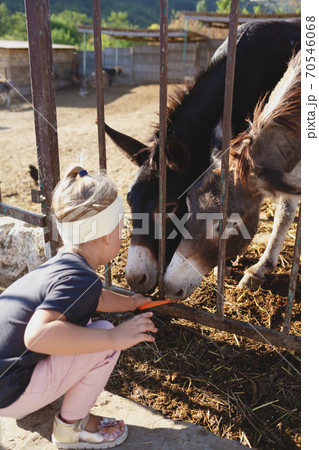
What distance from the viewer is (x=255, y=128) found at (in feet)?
7.48

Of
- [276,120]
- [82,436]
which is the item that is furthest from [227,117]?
[82,436]

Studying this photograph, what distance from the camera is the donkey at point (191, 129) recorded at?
2.59 m

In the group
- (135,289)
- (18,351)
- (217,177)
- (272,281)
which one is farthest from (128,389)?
(272,281)

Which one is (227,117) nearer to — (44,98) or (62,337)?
(44,98)

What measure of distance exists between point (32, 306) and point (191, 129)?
2025 mm

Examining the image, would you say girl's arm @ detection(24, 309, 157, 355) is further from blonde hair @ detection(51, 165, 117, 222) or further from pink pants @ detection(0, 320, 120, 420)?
blonde hair @ detection(51, 165, 117, 222)

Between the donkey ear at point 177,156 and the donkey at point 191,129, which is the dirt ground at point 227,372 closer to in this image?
the donkey at point 191,129

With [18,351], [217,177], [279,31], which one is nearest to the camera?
[18,351]

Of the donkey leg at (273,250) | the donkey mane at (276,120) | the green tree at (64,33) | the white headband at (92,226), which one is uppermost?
the green tree at (64,33)

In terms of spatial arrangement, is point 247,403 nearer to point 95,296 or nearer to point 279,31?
point 95,296

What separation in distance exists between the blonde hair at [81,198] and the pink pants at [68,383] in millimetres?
530

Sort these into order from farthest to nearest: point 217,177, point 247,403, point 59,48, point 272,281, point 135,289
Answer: point 59,48 → point 272,281 → point 135,289 → point 217,177 → point 247,403

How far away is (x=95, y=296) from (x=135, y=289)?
0.95 meters

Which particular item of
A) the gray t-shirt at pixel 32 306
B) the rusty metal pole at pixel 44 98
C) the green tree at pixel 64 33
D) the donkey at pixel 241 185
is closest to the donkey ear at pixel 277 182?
the donkey at pixel 241 185
